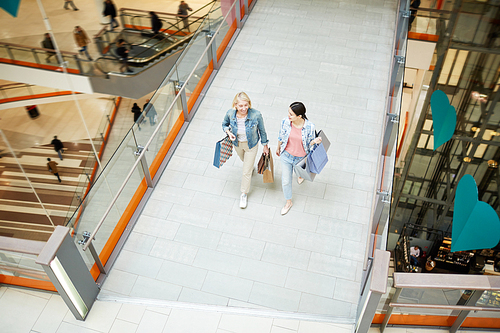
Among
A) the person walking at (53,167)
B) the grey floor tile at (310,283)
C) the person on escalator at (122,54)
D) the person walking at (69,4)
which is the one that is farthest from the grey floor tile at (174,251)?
the person on escalator at (122,54)

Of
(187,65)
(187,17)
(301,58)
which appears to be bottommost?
(187,17)

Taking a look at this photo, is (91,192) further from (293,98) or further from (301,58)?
(301,58)

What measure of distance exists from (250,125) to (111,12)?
9.04 m

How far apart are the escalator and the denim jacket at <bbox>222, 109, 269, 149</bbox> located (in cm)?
547

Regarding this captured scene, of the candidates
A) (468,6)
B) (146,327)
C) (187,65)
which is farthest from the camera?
(468,6)

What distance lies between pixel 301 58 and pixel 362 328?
5387 mm

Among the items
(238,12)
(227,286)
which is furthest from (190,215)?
(238,12)

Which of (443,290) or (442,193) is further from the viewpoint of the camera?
(442,193)

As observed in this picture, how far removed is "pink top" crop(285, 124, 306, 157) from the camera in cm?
423

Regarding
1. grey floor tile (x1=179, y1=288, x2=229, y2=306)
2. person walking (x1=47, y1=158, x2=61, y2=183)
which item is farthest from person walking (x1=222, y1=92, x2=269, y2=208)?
person walking (x1=47, y1=158, x2=61, y2=183)

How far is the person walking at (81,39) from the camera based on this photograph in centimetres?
967

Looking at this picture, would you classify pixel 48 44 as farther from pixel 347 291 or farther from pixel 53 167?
pixel 347 291

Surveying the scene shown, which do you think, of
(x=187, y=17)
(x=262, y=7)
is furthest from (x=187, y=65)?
(x=187, y=17)

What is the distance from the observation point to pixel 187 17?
39.9 feet
